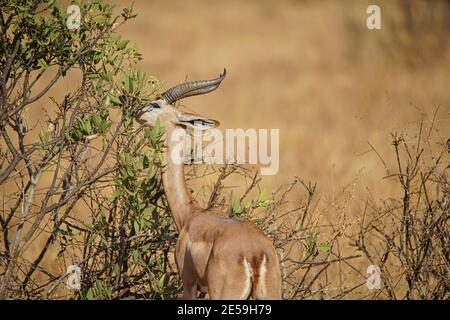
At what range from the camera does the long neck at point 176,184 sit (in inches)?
214

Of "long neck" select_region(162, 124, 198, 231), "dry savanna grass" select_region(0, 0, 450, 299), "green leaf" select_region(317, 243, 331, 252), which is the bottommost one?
"green leaf" select_region(317, 243, 331, 252)

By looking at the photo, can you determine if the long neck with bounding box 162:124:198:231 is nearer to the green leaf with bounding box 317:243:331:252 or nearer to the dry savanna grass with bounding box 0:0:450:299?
the green leaf with bounding box 317:243:331:252

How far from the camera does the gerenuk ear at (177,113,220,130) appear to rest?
5730 millimetres

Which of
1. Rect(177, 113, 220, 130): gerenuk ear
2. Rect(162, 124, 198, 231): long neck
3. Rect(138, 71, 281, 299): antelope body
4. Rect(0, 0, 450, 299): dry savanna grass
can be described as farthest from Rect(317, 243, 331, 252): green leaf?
Rect(0, 0, 450, 299): dry savanna grass

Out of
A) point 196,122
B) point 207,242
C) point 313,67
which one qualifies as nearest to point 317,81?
point 313,67

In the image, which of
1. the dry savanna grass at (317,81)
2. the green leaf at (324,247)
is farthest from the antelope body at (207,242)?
the dry savanna grass at (317,81)

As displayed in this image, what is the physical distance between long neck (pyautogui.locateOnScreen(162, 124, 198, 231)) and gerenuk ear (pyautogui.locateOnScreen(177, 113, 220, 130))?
7 cm

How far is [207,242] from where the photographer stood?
4.78 metres

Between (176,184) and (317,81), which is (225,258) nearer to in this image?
(176,184)

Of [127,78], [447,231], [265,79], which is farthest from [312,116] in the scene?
[127,78]

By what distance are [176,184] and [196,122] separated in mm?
454

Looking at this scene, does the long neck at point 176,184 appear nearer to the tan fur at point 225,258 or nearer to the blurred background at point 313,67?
the tan fur at point 225,258

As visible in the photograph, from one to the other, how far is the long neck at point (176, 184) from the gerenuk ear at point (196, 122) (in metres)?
0.07
